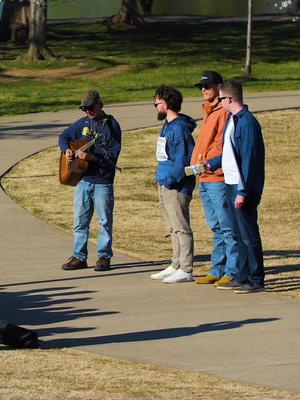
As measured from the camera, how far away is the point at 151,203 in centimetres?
1784

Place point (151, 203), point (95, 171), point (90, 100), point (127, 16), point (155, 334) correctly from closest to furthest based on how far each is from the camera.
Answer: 1. point (155, 334)
2. point (90, 100)
3. point (95, 171)
4. point (151, 203)
5. point (127, 16)

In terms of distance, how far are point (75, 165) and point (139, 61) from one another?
2458 cm

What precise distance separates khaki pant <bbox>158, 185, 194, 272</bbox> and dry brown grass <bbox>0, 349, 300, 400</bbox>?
2.92 metres

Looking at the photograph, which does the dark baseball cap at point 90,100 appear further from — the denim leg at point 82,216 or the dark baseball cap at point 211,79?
the dark baseball cap at point 211,79

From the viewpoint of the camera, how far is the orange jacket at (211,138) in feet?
38.8

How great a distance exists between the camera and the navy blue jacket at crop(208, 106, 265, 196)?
448 inches

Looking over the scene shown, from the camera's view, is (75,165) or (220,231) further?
(75,165)

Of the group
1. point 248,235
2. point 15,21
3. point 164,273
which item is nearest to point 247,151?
point 248,235

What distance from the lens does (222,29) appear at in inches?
1743

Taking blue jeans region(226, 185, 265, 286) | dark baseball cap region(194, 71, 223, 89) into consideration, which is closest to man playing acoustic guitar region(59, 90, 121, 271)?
dark baseball cap region(194, 71, 223, 89)

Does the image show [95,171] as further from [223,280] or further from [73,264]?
[223,280]

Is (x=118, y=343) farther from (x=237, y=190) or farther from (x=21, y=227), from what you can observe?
(x=21, y=227)

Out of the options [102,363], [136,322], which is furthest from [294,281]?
[102,363]

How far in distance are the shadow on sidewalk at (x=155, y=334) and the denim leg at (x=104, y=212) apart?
2.57 m
